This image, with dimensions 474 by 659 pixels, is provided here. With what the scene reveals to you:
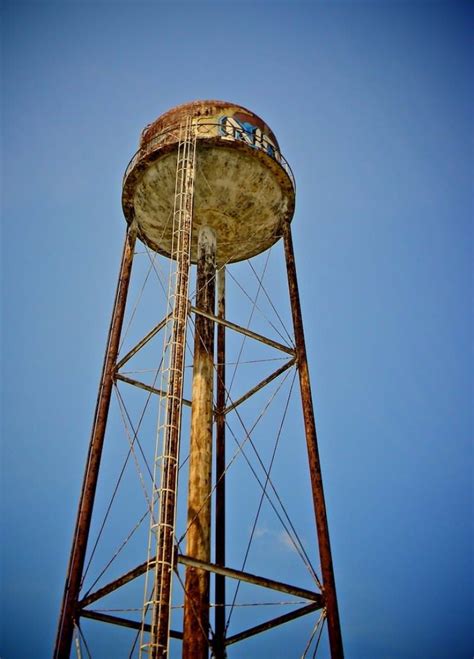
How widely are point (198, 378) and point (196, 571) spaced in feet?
12.7

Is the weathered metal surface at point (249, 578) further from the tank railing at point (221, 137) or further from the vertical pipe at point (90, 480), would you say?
the tank railing at point (221, 137)

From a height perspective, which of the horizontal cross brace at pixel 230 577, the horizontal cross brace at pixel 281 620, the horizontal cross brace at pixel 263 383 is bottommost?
the horizontal cross brace at pixel 281 620

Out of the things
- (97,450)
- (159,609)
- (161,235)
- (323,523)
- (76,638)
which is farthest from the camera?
(161,235)

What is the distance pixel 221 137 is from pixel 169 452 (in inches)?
279

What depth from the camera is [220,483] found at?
12797 mm

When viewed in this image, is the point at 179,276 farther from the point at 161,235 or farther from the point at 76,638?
the point at 76,638

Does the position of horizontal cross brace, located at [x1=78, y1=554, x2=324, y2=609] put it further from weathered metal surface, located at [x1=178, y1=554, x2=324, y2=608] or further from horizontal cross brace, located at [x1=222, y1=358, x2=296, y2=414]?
horizontal cross brace, located at [x1=222, y1=358, x2=296, y2=414]

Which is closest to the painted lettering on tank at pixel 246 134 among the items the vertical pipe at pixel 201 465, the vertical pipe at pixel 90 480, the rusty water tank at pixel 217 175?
the rusty water tank at pixel 217 175

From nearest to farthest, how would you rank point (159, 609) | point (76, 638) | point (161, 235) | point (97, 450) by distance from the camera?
point (159, 609)
point (76, 638)
point (97, 450)
point (161, 235)

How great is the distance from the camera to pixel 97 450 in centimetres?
1070

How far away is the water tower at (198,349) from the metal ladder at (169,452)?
0.08 ft

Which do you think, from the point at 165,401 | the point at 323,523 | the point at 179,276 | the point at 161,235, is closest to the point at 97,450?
the point at 165,401

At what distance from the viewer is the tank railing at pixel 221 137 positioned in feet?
40.1

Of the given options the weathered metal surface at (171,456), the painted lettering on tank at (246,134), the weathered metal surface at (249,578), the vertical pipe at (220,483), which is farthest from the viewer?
the painted lettering on tank at (246,134)
